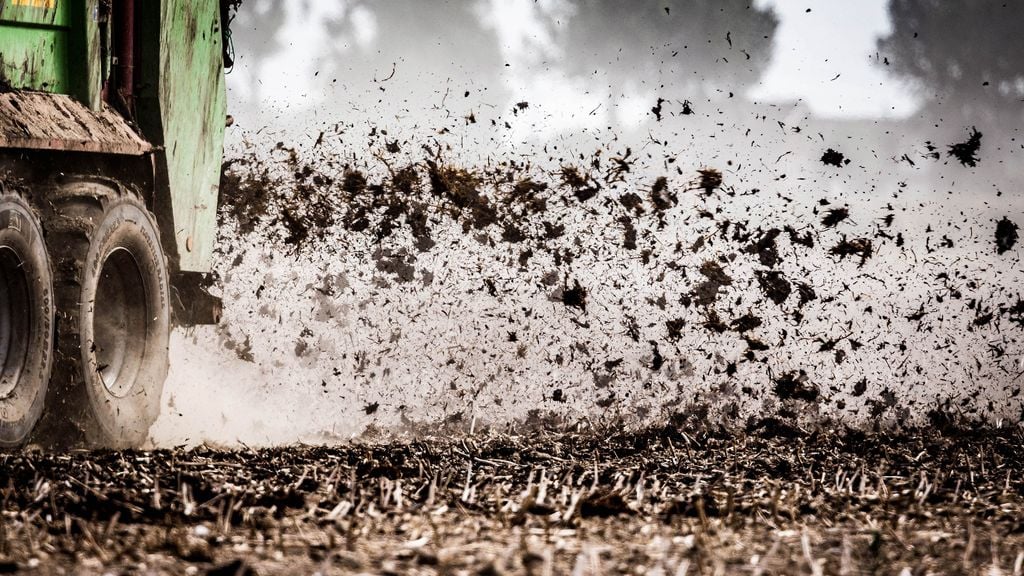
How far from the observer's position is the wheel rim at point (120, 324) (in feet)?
13.9

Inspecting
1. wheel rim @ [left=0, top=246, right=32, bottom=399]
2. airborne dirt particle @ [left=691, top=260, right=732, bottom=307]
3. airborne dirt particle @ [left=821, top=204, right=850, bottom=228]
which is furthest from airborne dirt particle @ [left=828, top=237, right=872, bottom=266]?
wheel rim @ [left=0, top=246, right=32, bottom=399]

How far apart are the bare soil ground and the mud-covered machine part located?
15.8 inches

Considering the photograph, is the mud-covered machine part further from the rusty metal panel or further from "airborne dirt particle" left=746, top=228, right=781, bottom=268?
"airborne dirt particle" left=746, top=228, right=781, bottom=268

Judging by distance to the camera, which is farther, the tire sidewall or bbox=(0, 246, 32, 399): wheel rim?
the tire sidewall

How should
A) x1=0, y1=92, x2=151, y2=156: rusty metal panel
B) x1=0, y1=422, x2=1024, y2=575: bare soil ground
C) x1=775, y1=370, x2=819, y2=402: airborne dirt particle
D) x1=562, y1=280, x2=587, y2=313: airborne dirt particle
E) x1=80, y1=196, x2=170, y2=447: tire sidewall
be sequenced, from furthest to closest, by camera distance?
x1=562, y1=280, x2=587, y2=313: airborne dirt particle < x1=775, y1=370, x2=819, y2=402: airborne dirt particle < x1=80, y1=196, x2=170, y2=447: tire sidewall < x1=0, y1=92, x2=151, y2=156: rusty metal panel < x1=0, y1=422, x2=1024, y2=575: bare soil ground

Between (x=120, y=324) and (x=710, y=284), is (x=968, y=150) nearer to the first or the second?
(x=710, y=284)

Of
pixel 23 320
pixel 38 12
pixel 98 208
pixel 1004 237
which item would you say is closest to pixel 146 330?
pixel 98 208

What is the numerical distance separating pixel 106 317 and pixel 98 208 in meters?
0.74

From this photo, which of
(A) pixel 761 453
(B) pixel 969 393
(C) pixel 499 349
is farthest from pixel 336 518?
(B) pixel 969 393

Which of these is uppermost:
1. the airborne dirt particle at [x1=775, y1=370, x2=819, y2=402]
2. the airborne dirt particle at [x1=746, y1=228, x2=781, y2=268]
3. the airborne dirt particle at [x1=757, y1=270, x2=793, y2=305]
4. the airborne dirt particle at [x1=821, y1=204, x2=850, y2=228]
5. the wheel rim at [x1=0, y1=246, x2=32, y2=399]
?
the airborne dirt particle at [x1=821, y1=204, x2=850, y2=228]

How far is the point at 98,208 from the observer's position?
149 inches

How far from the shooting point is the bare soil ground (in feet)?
6.72

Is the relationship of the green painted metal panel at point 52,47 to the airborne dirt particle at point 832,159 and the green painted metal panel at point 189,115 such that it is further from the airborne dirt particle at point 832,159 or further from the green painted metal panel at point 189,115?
the airborne dirt particle at point 832,159

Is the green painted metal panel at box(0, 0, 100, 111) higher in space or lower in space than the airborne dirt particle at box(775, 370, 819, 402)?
higher
